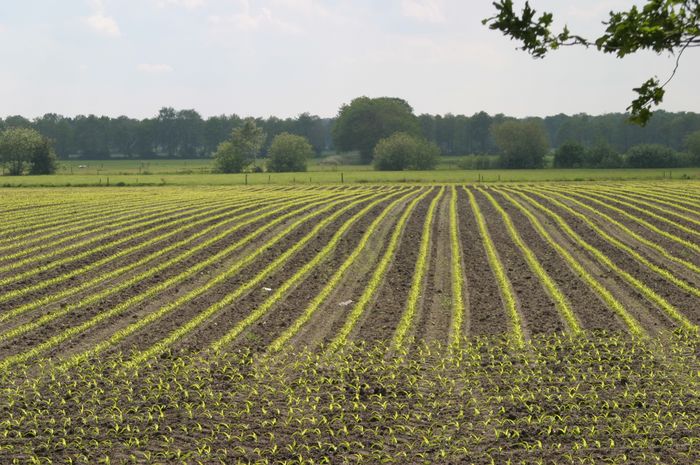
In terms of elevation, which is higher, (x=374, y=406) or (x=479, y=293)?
(x=479, y=293)

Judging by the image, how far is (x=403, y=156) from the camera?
99.8 meters

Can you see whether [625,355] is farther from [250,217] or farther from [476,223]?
[250,217]

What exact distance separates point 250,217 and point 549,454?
81.1 feet

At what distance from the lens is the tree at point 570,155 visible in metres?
96.7

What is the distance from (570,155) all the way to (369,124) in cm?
5681

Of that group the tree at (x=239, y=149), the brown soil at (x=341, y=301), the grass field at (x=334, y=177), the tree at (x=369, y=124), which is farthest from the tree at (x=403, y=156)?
the brown soil at (x=341, y=301)

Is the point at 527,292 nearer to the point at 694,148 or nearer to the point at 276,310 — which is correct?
the point at 276,310

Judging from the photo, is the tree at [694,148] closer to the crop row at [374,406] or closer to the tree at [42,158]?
the tree at [42,158]

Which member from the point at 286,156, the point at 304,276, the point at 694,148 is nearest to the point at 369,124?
Result: the point at 286,156

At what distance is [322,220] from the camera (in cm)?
3189

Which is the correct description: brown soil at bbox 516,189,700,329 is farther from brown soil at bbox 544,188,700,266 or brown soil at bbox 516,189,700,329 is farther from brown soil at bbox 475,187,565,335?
brown soil at bbox 475,187,565,335

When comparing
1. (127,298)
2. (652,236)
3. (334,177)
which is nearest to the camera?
(127,298)

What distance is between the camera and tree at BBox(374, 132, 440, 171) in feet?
327

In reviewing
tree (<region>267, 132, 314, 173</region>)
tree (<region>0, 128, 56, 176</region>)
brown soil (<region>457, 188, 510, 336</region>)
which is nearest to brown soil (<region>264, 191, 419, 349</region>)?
brown soil (<region>457, 188, 510, 336</region>)
